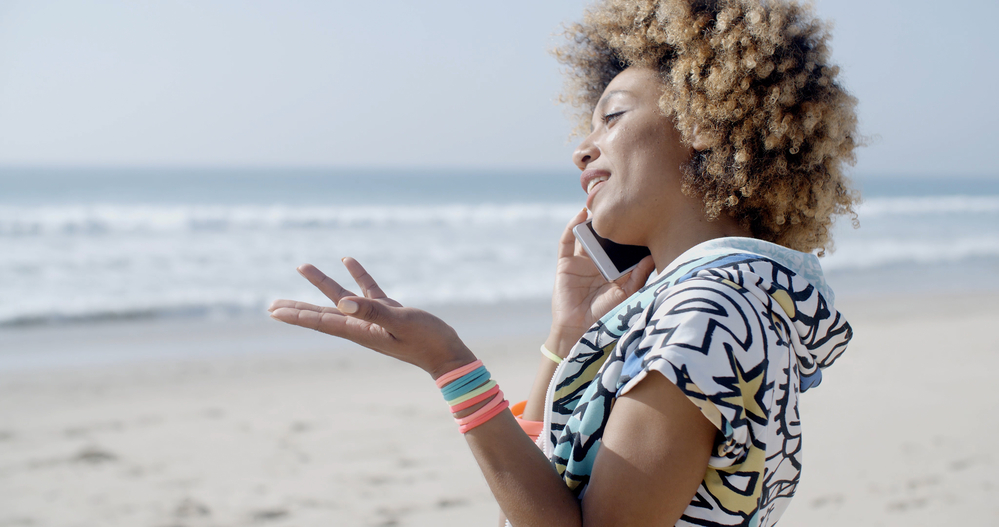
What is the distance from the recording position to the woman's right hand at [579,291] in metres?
2.10

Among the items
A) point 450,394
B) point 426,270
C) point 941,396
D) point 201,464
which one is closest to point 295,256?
point 426,270

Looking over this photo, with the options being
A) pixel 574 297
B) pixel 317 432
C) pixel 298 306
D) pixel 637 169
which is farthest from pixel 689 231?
pixel 317 432

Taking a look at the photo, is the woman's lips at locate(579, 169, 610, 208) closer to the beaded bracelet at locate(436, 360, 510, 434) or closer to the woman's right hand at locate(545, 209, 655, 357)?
the woman's right hand at locate(545, 209, 655, 357)

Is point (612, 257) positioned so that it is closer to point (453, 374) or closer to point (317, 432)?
point (453, 374)

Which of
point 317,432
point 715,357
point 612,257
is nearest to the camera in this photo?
point 715,357

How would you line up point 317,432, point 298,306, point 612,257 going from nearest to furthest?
point 298,306 < point 612,257 < point 317,432

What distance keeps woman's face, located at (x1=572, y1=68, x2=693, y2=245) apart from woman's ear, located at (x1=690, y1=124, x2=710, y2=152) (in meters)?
0.03

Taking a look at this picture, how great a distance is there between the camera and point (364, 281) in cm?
151

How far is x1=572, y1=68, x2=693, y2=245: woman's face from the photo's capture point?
163 centimetres

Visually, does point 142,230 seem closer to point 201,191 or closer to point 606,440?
point 606,440

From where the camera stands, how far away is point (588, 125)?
2.39m

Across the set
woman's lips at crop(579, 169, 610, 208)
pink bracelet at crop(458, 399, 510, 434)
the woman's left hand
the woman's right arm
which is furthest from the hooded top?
the woman's right arm

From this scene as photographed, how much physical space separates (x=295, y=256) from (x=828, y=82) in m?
12.5

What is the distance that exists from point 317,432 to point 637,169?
13.9 feet
